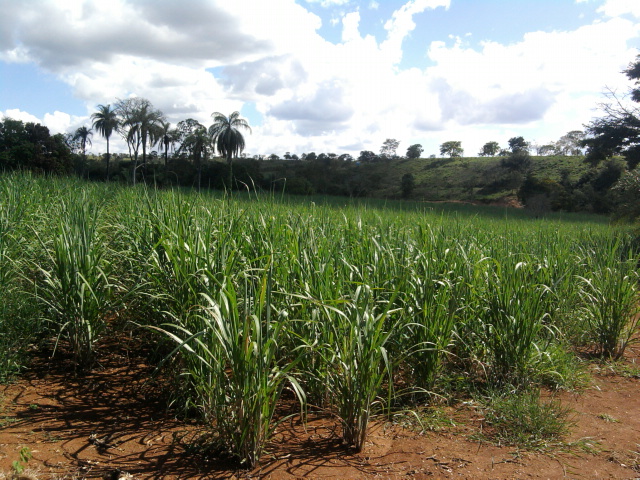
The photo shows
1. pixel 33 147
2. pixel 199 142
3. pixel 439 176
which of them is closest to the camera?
pixel 33 147

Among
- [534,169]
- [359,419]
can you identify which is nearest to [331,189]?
[534,169]

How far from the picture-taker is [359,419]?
8.35ft

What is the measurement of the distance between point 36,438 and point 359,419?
1.81 metres

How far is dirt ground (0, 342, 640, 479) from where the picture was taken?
7.87 feet

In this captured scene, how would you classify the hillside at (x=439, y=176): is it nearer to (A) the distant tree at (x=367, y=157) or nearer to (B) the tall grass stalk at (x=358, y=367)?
(A) the distant tree at (x=367, y=157)

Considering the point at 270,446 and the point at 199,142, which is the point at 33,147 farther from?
the point at 270,446

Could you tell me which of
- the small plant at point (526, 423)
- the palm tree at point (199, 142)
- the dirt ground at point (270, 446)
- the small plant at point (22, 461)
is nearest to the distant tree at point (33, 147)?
the palm tree at point (199, 142)

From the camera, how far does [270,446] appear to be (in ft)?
8.61

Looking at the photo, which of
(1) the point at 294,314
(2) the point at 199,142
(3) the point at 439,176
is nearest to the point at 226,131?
(2) the point at 199,142

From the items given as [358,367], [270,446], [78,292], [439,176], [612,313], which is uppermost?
[439,176]

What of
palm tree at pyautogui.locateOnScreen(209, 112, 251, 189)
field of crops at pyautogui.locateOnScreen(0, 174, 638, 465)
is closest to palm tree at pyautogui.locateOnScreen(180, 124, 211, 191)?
palm tree at pyautogui.locateOnScreen(209, 112, 251, 189)

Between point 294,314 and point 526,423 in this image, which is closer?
point 526,423

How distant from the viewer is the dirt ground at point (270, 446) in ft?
7.87

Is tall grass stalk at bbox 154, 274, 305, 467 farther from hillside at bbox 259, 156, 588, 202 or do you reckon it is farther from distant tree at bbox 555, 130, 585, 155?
distant tree at bbox 555, 130, 585, 155
